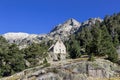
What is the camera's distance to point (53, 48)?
147250 millimetres

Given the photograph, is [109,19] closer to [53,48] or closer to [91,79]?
[53,48]

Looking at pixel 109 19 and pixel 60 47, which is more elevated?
pixel 109 19

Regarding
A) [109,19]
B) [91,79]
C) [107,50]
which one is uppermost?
[109,19]

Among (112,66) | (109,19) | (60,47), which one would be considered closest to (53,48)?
(60,47)

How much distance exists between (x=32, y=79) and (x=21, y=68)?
2771 centimetres

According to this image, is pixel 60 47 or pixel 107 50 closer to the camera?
pixel 107 50

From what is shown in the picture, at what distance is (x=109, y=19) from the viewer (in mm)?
162000

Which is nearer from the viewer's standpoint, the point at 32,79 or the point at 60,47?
the point at 32,79

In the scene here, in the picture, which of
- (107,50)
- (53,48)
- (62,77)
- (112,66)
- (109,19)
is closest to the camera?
(62,77)

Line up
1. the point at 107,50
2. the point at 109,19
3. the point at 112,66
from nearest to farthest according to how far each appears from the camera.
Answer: the point at 112,66 → the point at 107,50 → the point at 109,19

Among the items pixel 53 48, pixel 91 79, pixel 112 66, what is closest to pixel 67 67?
pixel 91 79

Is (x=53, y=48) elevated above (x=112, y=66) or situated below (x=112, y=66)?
above

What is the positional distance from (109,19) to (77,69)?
9515cm

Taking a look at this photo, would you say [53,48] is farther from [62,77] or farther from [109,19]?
[62,77]
